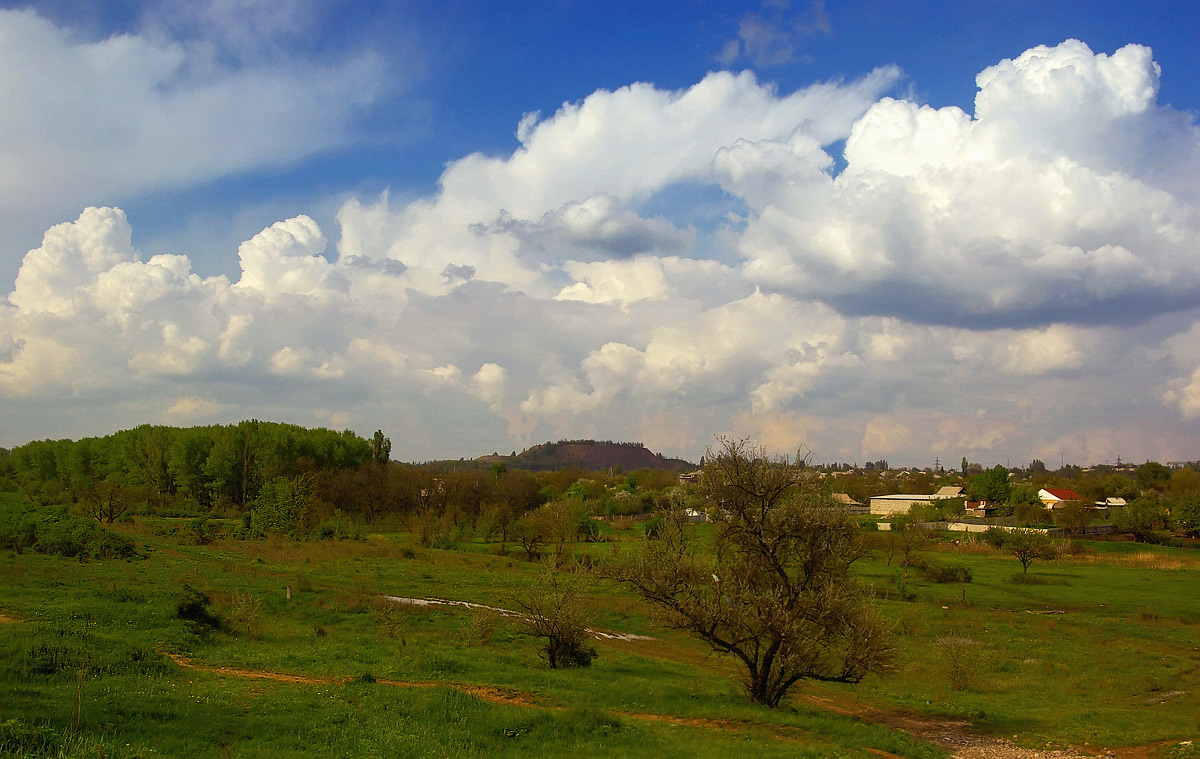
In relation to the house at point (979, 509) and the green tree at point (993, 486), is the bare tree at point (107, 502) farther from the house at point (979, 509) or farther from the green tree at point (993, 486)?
the green tree at point (993, 486)

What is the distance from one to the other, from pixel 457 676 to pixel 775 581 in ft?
36.7

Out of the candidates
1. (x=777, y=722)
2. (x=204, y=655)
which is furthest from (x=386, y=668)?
(x=777, y=722)

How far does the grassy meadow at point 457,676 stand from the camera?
15.6 metres

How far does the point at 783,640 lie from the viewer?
21.6 m

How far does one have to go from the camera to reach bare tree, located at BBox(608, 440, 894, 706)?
21.3 meters

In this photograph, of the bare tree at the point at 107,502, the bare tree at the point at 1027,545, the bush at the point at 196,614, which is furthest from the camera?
the bare tree at the point at 107,502

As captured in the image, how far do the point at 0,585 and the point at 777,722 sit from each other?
31689 mm

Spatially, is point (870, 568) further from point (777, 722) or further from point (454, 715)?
point (454, 715)

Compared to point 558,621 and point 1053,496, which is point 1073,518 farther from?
point 558,621

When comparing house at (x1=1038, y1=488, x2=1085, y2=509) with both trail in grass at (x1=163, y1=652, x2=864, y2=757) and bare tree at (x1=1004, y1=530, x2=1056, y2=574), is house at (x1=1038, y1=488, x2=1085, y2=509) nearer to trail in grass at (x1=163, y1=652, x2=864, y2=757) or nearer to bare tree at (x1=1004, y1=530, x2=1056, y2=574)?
bare tree at (x1=1004, y1=530, x2=1056, y2=574)

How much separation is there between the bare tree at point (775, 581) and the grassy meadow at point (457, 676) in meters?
1.60

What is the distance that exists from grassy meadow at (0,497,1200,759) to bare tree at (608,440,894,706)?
5.24ft

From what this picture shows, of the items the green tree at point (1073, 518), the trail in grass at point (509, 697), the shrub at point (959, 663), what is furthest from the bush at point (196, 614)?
the green tree at point (1073, 518)

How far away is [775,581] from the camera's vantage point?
22.2 meters
